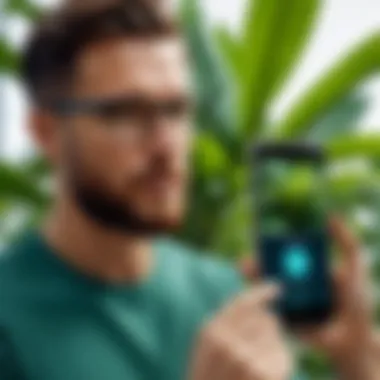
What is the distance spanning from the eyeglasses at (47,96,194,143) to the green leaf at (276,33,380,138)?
16 cm

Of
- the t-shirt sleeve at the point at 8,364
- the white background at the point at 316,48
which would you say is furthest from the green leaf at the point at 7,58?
the t-shirt sleeve at the point at 8,364

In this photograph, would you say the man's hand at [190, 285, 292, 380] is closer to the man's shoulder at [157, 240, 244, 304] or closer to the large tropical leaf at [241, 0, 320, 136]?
the man's shoulder at [157, 240, 244, 304]

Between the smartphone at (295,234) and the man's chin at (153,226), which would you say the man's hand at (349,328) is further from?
the man's chin at (153,226)

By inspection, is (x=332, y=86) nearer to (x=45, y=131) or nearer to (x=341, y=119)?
(x=341, y=119)

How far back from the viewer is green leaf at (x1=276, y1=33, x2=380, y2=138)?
0.84m

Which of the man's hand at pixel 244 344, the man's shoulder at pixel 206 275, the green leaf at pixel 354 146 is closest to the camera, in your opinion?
the man's hand at pixel 244 344

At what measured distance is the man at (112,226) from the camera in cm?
68

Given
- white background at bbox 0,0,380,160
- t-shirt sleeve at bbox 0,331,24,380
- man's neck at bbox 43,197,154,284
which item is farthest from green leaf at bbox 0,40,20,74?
t-shirt sleeve at bbox 0,331,24,380

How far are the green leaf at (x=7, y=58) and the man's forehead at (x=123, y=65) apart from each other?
0.29 ft

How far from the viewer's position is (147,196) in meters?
0.70

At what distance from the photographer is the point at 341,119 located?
0.90 metres

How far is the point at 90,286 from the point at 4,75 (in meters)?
0.20

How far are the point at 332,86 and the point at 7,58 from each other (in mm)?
281

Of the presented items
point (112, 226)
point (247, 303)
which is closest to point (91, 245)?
point (112, 226)
